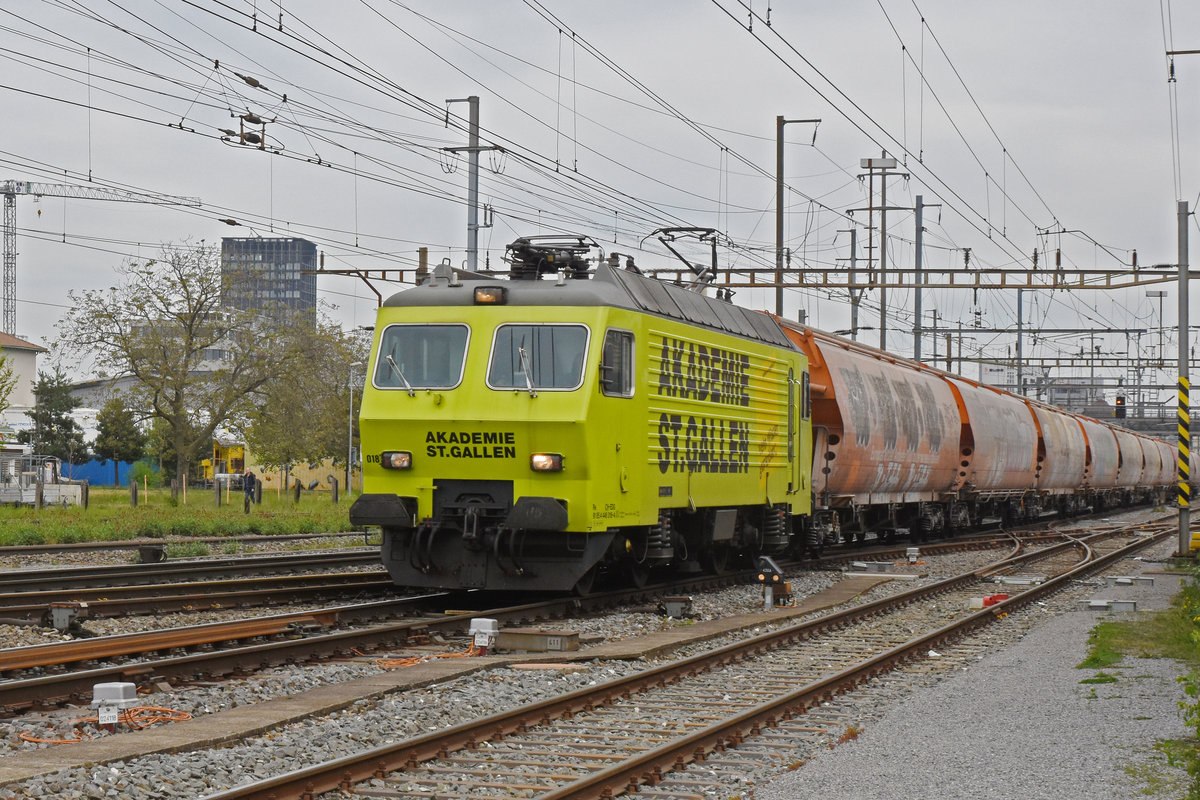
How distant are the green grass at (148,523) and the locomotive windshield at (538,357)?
613 inches

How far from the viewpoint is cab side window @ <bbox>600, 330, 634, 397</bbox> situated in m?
14.8

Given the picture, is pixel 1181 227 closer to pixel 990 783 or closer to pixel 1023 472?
pixel 1023 472

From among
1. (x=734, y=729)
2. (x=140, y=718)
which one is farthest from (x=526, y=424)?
(x=140, y=718)

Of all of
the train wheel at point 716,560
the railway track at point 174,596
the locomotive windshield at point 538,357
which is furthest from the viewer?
the train wheel at point 716,560

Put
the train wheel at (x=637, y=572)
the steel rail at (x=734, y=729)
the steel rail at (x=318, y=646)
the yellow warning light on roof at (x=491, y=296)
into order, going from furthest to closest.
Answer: the train wheel at (x=637, y=572) < the yellow warning light on roof at (x=491, y=296) < the steel rail at (x=318, y=646) < the steel rail at (x=734, y=729)

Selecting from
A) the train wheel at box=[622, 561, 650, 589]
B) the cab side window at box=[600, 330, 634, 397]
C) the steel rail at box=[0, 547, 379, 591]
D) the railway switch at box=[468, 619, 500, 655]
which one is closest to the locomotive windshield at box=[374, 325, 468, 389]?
the cab side window at box=[600, 330, 634, 397]

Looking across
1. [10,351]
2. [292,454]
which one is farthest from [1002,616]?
[10,351]

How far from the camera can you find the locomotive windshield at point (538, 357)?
48.4ft

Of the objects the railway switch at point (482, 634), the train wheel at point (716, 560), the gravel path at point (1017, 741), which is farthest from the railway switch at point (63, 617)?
the train wheel at point (716, 560)

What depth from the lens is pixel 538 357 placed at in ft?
49.1

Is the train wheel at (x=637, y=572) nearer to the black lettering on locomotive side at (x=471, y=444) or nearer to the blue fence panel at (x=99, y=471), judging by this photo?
the black lettering on locomotive side at (x=471, y=444)

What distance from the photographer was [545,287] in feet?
50.5

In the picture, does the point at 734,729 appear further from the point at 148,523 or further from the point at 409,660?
the point at 148,523

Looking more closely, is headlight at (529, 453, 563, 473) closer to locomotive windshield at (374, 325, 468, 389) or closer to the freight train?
the freight train
